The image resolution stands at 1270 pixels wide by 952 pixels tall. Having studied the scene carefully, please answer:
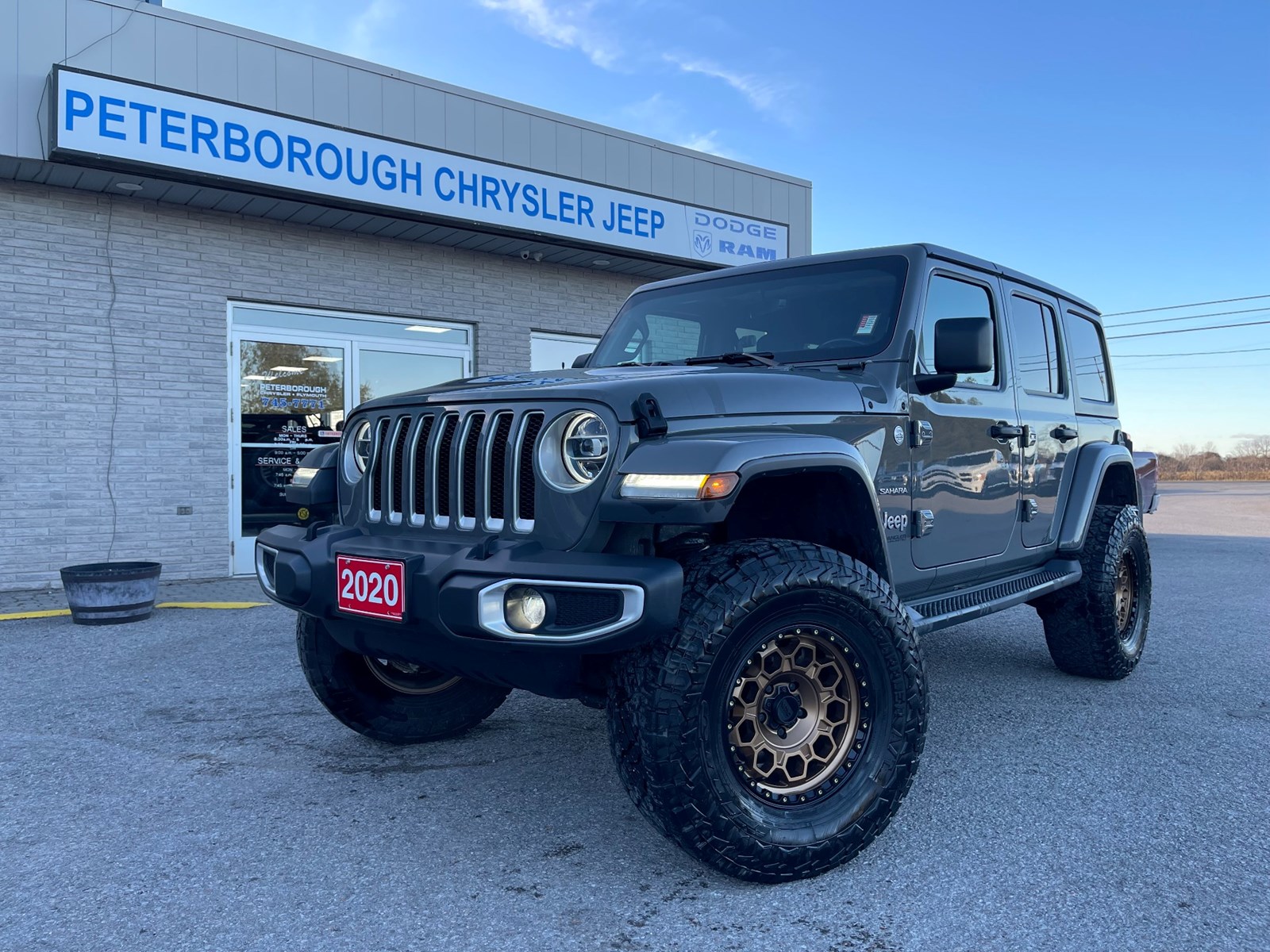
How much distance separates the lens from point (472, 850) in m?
2.77

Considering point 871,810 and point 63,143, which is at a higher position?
point 63,143

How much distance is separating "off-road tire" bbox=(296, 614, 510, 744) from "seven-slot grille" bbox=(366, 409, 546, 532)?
70cm

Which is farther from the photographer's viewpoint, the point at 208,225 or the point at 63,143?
the point at 208,225

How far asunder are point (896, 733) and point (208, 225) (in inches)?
309

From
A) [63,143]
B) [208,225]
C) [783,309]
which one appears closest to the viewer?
[783,309]

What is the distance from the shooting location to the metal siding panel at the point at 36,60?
7023 mm

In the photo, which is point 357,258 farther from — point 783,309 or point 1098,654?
point 1098,654

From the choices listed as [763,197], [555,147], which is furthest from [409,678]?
[763,197]

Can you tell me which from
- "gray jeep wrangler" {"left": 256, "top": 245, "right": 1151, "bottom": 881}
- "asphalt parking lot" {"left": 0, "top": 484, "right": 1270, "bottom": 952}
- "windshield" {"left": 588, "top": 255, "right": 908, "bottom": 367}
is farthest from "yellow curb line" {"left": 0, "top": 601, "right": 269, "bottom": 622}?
"windshield" {"left": 588, "top": 255, "right": 908, "bottom": 367}

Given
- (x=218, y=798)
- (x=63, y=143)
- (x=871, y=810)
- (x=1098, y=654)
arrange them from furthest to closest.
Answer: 1. (x=63, y=143)
2. (x=1098, y=654)
3. (x=218, y=798)
4. (x=871, y=810)

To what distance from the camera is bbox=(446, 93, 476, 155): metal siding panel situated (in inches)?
362

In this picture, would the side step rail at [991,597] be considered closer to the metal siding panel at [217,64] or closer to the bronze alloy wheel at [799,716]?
the bronze alloy wheel at [799,716]

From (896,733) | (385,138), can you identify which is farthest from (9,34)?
(896,733)

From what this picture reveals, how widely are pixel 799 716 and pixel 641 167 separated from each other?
895 centimetres
